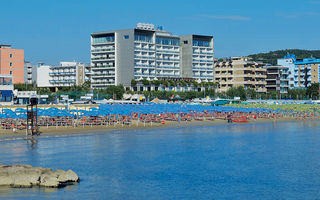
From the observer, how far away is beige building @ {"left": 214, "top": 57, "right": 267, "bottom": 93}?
186 meters

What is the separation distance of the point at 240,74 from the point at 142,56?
123 ft

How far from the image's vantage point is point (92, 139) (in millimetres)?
58094

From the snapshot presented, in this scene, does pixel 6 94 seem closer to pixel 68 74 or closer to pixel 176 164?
pixel 176 164

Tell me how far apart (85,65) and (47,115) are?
13402cm

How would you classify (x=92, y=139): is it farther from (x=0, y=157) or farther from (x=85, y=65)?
(x=85, y=65)

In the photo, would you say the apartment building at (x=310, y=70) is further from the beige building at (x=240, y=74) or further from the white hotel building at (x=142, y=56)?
the white hotel building at (x=142, y=56)

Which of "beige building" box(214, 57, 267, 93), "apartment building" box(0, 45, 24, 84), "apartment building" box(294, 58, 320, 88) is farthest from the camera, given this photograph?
"apartment building" box(294, 58, 320, 88)

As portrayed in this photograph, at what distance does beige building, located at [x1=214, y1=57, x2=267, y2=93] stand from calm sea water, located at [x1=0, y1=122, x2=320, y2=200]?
123 metres

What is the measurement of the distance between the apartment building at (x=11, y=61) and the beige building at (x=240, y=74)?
244 ft

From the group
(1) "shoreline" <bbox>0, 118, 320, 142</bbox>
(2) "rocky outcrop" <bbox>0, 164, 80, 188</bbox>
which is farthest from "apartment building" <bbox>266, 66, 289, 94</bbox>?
(2) "rocky outcrop" <bbox>0, 164, 80, 188</bbox>

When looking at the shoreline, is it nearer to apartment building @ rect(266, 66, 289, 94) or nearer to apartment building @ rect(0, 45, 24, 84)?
apartment building @ rect(0, 45, 24, 84)

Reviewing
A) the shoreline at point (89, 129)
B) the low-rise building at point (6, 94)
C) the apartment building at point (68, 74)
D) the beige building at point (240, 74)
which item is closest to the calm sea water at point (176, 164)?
the shoreline at point (89, 129)

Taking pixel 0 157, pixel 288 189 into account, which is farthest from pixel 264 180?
pixel 0 157

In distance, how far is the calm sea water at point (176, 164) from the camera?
30156 mm
